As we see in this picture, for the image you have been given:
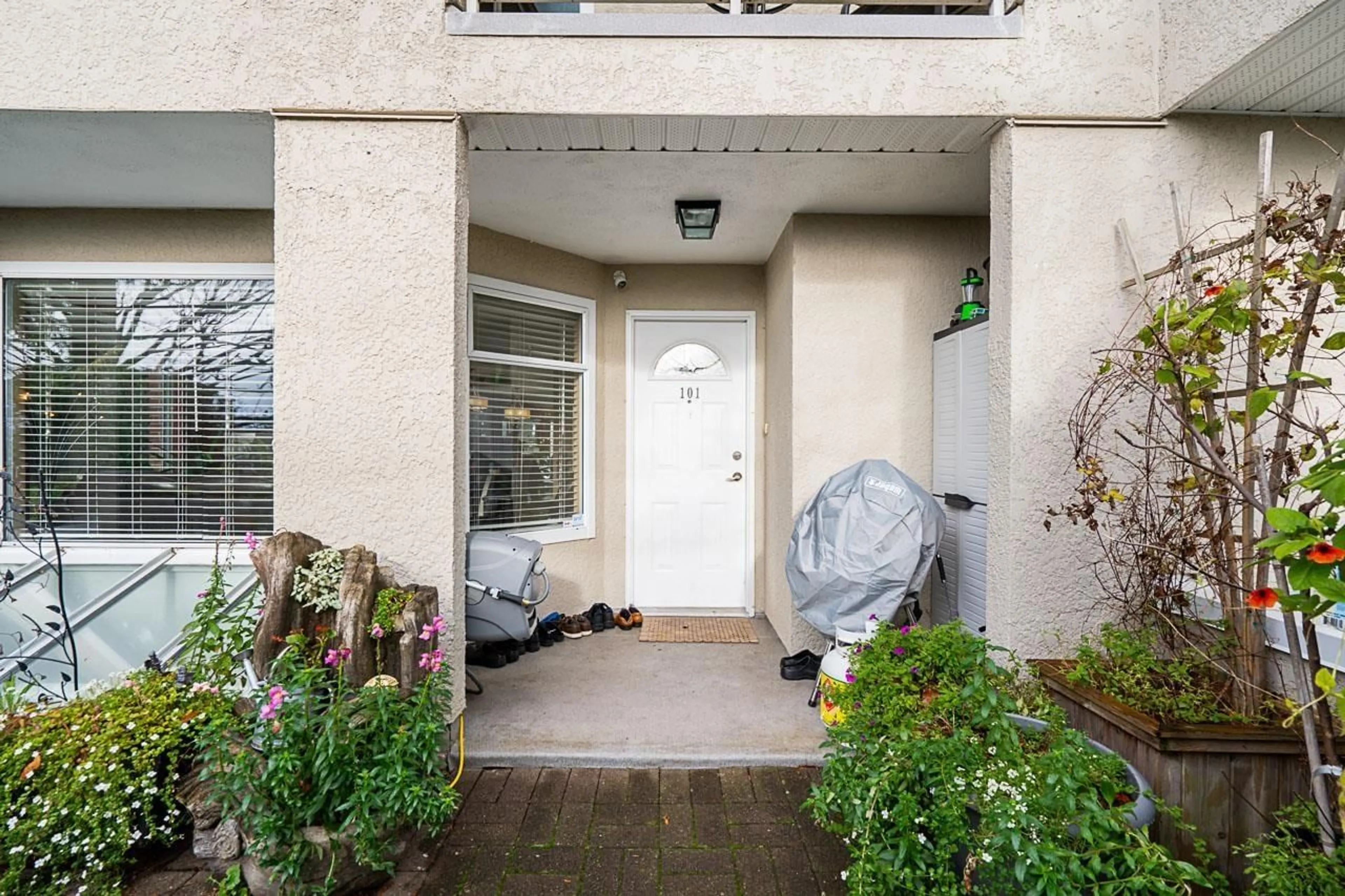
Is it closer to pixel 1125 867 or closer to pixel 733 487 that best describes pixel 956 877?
pixel 1125 867

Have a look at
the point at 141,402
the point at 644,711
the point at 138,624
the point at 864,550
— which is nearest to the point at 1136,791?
the point at 864,550

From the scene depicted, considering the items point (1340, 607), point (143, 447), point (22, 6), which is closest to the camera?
point (1340, 607)

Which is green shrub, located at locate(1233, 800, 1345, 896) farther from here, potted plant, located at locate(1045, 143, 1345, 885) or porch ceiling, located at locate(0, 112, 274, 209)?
porch ceiling, located at locate(0, 112, 274, 209)

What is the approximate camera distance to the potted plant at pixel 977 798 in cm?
127

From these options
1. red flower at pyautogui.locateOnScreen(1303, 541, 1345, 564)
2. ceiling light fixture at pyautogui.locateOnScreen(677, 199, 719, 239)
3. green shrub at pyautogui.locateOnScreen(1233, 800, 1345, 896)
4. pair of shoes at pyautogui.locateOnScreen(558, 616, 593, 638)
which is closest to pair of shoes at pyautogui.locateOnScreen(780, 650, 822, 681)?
pair of shoes at pyautogui.locateOnScreen(558, 616, 593, 638)

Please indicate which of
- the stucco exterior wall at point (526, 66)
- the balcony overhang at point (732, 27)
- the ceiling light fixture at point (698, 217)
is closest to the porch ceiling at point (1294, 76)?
the stucco exterior wall at point (526, 66)

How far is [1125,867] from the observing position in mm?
1292

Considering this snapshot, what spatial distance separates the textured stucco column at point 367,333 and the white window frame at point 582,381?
4.97 feet

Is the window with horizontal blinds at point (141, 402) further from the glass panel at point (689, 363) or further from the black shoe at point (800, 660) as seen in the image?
the black shoe at point (800, 660)

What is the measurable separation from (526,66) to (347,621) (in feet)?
6.65

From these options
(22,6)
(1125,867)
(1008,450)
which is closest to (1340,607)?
(1008,450)

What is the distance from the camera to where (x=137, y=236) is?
329cm

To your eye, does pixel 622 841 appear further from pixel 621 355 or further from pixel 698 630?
pixel 621 355

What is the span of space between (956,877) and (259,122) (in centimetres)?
331
